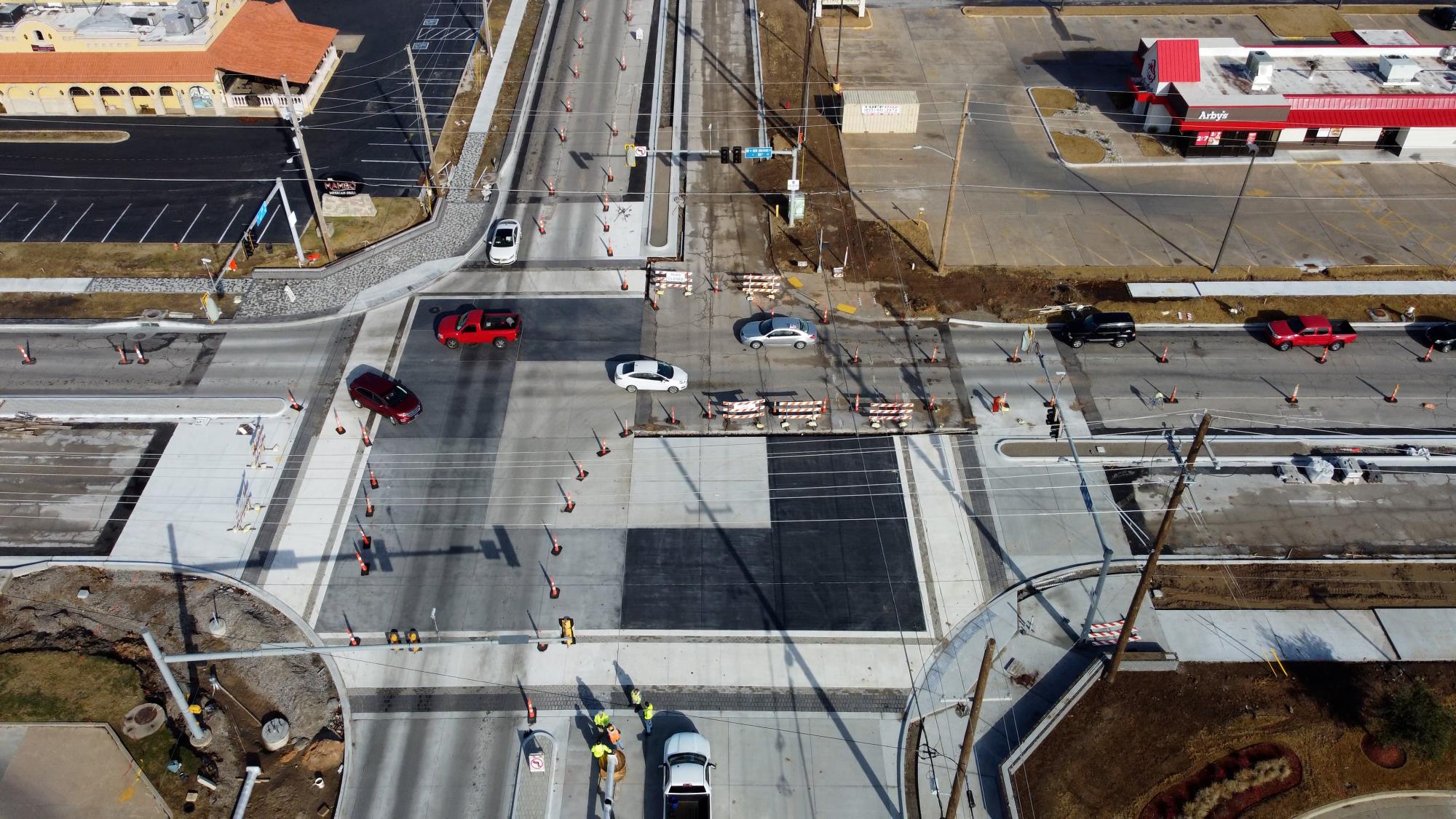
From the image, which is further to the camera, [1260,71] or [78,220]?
[1260,71]

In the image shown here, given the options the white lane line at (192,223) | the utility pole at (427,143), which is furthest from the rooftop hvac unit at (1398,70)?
the white lane line at (192,223)

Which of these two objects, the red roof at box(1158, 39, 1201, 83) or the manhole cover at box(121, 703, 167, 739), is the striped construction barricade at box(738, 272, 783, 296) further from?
the manhole cover at box(121, 703, 167, 739)

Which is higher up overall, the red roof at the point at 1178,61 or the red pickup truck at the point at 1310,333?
the red roof at the point at 1178,61

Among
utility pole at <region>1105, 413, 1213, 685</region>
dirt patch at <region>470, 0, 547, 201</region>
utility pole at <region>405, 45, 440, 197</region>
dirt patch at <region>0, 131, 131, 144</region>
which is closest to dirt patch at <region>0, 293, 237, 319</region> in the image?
utility pole at <region>405, 45, 440, 197</region>

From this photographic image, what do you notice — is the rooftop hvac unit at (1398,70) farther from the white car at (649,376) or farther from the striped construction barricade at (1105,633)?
the white car at (649,376)

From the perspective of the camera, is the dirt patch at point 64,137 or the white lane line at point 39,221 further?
the dirt patch at point 64,137

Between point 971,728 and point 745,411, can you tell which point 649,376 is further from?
point 971,728

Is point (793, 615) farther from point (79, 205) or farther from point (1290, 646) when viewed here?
point (79, 205)

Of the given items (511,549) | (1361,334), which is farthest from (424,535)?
(1361,334)

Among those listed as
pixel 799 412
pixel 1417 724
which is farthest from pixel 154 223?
pixel 1417 724
